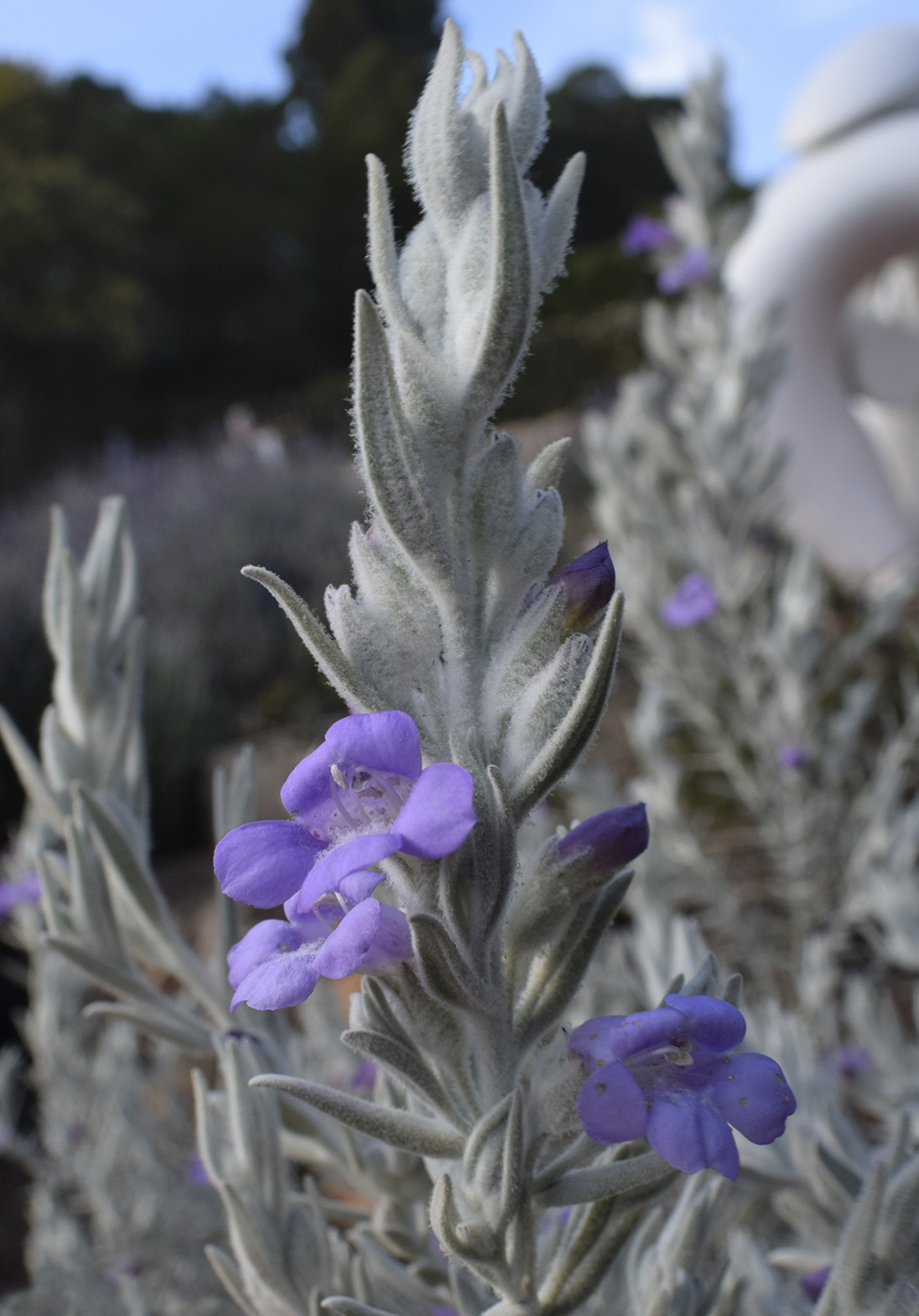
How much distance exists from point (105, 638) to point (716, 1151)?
0.89m

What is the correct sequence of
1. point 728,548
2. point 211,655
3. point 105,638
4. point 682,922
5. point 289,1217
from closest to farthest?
1. point 289,1217
2. point 105,638
3. point 682,922
4. point 728,548
5. point 211,655

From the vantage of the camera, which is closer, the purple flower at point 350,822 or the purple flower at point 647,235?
the purple flower at point 350,822

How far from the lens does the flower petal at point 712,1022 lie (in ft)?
1.93

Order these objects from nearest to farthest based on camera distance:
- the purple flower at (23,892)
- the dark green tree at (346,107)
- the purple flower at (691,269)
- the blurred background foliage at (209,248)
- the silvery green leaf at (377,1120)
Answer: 1. the silvery green leaf at (377,1120)
2. the purple flower at (23,892)
3. the purple flower at (691,269)
4. the blurred background foliage at (209,248)
5. the dark green tree at (346,107)

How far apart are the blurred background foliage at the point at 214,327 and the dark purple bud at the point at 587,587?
193 inches

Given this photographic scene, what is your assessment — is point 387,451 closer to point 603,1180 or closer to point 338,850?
point 338,850

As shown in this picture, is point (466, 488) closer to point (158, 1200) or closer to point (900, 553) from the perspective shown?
point (158, 1200)

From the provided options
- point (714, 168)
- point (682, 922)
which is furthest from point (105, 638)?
point (714, 168)

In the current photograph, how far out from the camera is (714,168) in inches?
138

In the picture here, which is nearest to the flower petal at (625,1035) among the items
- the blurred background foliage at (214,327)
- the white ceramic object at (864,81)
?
the blurred background foliage at (214,327)

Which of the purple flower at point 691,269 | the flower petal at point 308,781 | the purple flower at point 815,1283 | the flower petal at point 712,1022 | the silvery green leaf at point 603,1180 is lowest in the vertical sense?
the purple flower at point 815,1283

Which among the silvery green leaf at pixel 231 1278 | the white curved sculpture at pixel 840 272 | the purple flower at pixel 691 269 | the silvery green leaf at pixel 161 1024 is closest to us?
the silvery green leaf at pixel 231 1278

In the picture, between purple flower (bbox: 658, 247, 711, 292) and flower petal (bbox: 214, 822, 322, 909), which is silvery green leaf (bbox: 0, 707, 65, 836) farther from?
purple flower (bbox: 658, 247, 711, 292)

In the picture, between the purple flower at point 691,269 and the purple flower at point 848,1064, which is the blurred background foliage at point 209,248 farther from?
the purple flower at point 848,1064
